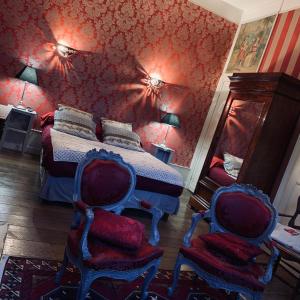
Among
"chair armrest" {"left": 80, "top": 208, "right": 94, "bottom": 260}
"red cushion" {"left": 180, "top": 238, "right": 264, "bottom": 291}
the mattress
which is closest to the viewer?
"chair armrest" {"left": 80, "top": 208, "right": 94, "bottom": 260}

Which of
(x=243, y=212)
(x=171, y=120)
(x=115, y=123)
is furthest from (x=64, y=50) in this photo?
(x=243, y=212)

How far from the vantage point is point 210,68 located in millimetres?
6246

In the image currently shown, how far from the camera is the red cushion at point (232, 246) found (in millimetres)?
2264

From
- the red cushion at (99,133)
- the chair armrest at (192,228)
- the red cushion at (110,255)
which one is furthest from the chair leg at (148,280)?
the red cushion at (99,133)

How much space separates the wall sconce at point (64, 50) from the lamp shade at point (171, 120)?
1.94 metres

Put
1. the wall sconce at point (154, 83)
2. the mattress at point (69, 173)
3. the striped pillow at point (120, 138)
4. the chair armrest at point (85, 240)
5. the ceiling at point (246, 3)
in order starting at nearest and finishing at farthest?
1. the chair armrest at point (85, 240)
2. the mattress at point (69, 173)
3. the striped pillow at point (120, 138)
4. the ceiling at point (246, 3)
5. the wall sconce at point (154, 83)

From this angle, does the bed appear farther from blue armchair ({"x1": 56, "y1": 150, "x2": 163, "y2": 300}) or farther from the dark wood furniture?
the dark wood furniture

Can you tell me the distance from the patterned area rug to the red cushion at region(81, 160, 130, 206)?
1.86ft

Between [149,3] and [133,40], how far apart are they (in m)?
0.70

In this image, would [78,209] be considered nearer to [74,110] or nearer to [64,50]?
[74,110]

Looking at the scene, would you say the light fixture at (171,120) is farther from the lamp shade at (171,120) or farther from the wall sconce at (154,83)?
the wall sconce at (154,83)

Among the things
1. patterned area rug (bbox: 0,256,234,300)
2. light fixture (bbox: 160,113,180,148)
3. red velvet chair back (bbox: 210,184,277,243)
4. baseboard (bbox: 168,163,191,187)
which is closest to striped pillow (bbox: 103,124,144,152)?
light fixture (bbox: 160,113,180,148)

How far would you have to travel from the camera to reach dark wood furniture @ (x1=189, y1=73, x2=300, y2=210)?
4.01 meters

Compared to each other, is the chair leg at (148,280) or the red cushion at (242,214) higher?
the red cushion at (242,214)
